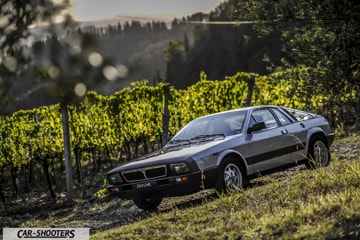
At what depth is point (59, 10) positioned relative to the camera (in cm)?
256

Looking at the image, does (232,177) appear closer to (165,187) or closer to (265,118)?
(165,187)

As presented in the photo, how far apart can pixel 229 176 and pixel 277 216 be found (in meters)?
3.05

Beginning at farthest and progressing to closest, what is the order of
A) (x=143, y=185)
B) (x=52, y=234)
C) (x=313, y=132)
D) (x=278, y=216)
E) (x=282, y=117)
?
1. (x=313, y=132)
2. (x=282, y=117)
3. (x=143, y=185)
4. (x=52, y=234)
5. (x=278, y=216)

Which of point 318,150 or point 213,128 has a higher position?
point 213,128

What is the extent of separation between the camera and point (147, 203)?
9.58 metres

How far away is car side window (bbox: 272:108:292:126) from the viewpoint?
10625 millimetres

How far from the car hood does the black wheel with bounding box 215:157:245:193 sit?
259 millimetres

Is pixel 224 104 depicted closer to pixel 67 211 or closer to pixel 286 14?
pixel 67 211

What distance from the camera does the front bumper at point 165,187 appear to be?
8477mm

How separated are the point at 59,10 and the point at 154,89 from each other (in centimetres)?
1713

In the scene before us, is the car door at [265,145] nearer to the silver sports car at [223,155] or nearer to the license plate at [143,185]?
the silver sports car at [223,155]

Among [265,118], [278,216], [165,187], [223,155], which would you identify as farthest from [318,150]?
[278,216]

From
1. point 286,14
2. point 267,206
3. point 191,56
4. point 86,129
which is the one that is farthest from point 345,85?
point 191,56

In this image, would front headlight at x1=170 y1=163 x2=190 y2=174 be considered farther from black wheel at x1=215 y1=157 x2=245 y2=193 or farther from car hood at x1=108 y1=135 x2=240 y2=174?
black wheel at x1=215 y1=157 x2=245 y2=193
